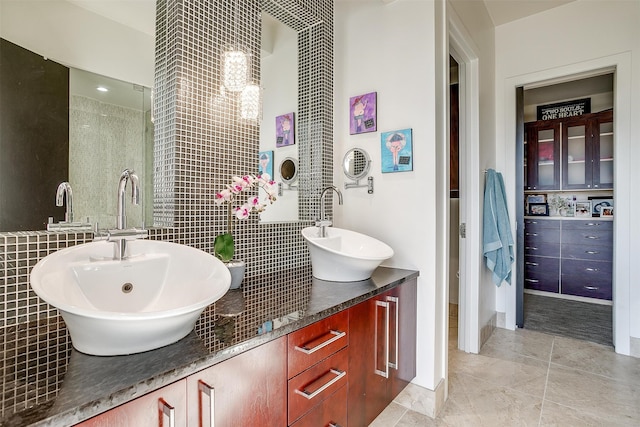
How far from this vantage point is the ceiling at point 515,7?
2.73 metres

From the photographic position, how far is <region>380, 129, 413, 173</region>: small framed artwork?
1.88 meters

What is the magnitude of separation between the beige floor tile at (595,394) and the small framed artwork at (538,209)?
2.58 metres

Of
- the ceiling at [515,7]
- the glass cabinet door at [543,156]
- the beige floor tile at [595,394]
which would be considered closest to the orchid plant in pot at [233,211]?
the beige floor tile at [595,394]

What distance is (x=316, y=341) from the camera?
1109mm

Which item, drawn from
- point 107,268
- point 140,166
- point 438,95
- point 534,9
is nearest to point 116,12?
point 140,166

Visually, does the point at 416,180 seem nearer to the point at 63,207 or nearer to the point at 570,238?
the point at 63,207

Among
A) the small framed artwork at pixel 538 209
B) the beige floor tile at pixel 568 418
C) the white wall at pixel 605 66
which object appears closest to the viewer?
the beige floor tile at pixel 568 418

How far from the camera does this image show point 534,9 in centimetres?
284

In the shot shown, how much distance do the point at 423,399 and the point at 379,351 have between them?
25.3 inches

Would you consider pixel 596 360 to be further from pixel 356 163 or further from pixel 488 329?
pixel 356 163

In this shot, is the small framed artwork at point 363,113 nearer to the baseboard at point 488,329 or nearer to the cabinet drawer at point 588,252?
the baseboard at point 488,329

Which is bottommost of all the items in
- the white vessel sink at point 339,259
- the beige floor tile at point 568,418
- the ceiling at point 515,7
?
the beige floor tile at point 568,418

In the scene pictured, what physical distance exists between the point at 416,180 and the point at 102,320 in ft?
5.33

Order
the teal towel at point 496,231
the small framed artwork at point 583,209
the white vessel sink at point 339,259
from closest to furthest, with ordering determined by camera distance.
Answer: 1. the white vessel sink at point 339,259
2. the teal towel at point 496,231
3. the small framed artwork at point 583,209
